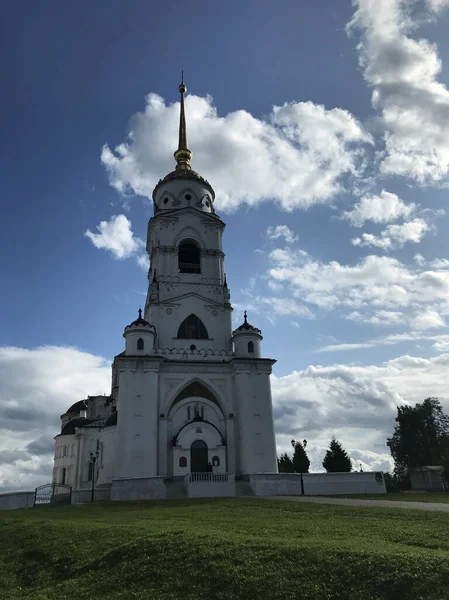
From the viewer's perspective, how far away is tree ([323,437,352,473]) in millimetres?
52250

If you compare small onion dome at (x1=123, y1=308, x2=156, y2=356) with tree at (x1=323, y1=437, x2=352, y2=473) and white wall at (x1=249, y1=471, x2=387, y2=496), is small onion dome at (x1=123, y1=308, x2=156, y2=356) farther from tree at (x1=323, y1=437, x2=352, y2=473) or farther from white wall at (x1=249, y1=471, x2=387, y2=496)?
tree at (x1=323, y1=437, x2=352, y2=473)

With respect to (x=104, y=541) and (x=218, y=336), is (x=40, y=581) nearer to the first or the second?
(x=104, y=541)

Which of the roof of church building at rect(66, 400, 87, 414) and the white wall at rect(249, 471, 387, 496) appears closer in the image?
the white wall at rect(249, 471, 387, 496)

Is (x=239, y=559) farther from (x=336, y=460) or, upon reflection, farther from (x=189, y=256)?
(x=336, y=460)

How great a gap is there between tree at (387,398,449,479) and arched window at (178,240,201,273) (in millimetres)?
31188

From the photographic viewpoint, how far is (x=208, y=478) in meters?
29.6

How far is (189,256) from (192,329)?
6982mm

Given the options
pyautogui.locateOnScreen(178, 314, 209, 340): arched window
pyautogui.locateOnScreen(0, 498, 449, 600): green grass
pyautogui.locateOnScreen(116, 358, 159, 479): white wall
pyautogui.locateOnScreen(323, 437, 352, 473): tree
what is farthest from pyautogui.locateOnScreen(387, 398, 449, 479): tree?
pyautogui.locateOnScreen(0, 498, 449, 600): green grass

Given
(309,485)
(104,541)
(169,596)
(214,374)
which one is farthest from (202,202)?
(169,596)

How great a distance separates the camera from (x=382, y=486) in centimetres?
3125

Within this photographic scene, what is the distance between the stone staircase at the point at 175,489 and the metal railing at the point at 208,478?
20.0 inches

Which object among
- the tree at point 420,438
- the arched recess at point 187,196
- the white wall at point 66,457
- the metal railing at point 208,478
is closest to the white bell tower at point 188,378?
the arched recess at point 187,196

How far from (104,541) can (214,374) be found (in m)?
24.4

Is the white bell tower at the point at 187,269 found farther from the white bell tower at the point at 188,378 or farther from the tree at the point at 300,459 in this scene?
the tree at the point at 300,459
